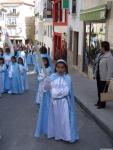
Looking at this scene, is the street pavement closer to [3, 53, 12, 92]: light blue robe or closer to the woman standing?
the woman standing

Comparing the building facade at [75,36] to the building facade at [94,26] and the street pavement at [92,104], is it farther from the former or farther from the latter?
the street pavement at [92,104]

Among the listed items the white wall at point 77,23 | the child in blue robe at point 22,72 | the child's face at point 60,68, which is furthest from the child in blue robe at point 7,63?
the child's face at point 60,68

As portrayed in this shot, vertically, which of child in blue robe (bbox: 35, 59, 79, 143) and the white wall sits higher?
the white wall

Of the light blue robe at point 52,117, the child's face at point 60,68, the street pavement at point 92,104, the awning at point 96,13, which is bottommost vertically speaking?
the street pavement at point 92,104

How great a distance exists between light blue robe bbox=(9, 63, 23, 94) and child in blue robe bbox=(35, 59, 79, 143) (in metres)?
7.59

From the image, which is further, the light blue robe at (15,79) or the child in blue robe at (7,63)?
the child in blue robe at (7,63)

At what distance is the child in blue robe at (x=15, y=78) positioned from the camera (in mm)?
16516

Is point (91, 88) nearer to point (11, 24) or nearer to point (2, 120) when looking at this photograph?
point (2, 120)

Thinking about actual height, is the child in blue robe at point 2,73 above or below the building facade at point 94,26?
below

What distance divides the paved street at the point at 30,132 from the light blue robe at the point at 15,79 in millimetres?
2618

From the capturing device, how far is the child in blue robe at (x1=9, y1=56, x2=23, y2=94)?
16.5m

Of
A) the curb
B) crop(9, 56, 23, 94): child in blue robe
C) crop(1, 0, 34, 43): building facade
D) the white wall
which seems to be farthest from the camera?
crop(1, 0, 34, 43): building facade

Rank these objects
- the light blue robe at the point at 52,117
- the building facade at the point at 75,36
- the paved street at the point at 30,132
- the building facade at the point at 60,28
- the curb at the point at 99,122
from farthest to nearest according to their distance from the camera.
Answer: the building facade at the point at 60,28
the building facade at the point at 75,36
the curb at the point at 99,122
the light blue robe at the point at 52,117
the paved street at the point at 30,132

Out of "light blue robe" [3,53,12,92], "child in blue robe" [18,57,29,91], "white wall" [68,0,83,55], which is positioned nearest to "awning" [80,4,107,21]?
"white wall" [68,0,83,55]
